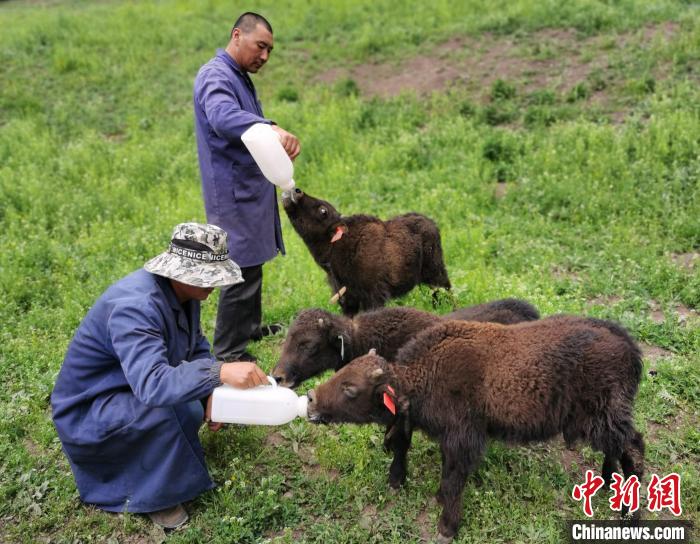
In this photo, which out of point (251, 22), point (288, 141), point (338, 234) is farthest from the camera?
point (338, 234)

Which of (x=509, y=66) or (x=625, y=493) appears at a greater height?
(x=509, y=66)

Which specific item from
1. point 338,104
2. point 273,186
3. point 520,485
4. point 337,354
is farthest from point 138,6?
point 520,485

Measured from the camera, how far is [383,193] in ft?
33.1

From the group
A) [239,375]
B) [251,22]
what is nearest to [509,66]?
[251,22]

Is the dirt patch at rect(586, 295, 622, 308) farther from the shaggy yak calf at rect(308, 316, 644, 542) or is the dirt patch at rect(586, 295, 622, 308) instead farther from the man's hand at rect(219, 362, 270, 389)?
the man's hand at rect(219, 362, 270, 389)

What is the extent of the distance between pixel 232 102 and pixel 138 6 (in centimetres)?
1735

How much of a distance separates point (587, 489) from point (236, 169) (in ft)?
12.7

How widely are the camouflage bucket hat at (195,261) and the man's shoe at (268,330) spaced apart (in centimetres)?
240

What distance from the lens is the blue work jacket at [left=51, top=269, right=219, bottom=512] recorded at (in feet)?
14.8

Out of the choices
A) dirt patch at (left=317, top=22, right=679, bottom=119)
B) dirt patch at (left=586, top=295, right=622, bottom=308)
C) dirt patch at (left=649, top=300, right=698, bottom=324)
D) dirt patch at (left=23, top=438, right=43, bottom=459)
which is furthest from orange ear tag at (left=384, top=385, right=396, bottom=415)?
dirt patch at (left=317, top=22, right=679, bottom=119)

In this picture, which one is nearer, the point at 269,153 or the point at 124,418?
the point at 124,418

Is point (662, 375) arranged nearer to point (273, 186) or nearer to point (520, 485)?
point (520, 485)

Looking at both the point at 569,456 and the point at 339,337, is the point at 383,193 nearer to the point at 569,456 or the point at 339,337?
the point at 339,337

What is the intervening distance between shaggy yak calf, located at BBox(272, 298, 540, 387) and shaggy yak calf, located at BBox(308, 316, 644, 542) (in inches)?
30.0
